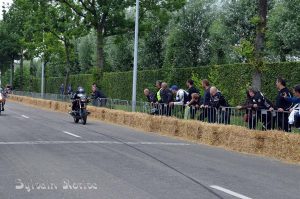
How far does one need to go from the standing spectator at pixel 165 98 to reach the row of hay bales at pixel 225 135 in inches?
21.5

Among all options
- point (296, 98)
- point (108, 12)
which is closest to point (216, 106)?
point (296, 98)

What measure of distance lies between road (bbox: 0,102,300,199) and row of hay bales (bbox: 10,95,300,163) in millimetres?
551

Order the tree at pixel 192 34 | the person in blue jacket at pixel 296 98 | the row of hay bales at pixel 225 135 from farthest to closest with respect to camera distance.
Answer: the tree at pixel 192 34 < the person in blue jacket at pixel 296 98 < the row of hay bales at pixel 225 135

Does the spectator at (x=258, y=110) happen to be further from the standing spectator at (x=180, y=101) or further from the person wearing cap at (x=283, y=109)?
the standing spectator at (x=180, y=101)

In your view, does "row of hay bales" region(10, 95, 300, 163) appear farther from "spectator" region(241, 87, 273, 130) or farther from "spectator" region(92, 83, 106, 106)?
"spectator" region(92, 83, 106, 106)

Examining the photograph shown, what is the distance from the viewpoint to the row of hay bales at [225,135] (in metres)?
12.7

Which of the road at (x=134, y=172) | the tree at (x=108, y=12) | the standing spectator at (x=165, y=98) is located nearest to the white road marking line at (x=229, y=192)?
the road at (x=134, y=172)

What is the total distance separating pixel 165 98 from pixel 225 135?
5854mm

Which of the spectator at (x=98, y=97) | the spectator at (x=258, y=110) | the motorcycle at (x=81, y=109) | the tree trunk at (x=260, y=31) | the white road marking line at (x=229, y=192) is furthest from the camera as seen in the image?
the spectator at (x=98, y=97)

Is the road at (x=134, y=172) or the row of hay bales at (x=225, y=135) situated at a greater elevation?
the row of hay bales at (x=225, y=135)

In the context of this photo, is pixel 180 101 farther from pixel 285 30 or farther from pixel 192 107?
pixel 285 30

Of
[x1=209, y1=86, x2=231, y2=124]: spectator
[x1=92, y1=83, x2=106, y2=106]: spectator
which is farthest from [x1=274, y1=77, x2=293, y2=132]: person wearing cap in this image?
[x1=92, y1=83, x2=106, y2=106]: spectator

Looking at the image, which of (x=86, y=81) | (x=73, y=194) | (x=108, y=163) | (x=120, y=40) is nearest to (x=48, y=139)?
(x=108, y=163)

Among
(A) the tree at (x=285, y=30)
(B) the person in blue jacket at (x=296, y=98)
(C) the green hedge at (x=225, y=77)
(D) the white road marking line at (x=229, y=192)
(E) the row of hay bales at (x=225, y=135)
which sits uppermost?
(A) the tree at (x=285, y=30)
